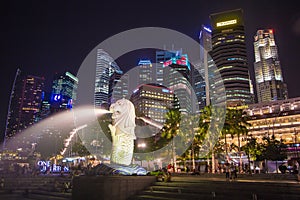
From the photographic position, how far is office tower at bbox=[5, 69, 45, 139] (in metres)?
158

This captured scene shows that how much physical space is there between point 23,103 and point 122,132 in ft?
614

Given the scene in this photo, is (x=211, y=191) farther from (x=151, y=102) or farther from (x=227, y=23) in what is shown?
(x=227, y=23)

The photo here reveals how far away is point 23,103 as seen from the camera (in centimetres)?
18162

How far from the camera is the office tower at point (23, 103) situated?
520ft

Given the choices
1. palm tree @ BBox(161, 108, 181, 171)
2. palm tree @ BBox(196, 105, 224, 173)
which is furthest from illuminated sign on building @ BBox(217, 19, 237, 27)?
palm tree @ BBox(196, 105, 224, 173)

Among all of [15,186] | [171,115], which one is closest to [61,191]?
[15,186]

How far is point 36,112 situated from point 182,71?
4458 inches

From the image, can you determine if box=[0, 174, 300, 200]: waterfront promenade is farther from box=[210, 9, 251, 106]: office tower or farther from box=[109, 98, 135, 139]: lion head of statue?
box=[210, 9, 251, 106]: office tower

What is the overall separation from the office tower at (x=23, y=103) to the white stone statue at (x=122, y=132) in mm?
151234

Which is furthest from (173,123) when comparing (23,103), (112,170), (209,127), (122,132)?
(23,103)

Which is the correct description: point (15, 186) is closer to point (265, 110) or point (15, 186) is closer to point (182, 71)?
point (265, 110)

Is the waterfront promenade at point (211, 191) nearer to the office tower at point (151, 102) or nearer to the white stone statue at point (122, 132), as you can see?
the white stone statue at point (122, 132)

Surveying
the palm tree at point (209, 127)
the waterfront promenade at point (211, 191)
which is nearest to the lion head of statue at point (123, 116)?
the waterfront promenade at point (211, 191)

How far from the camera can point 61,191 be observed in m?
18.1
